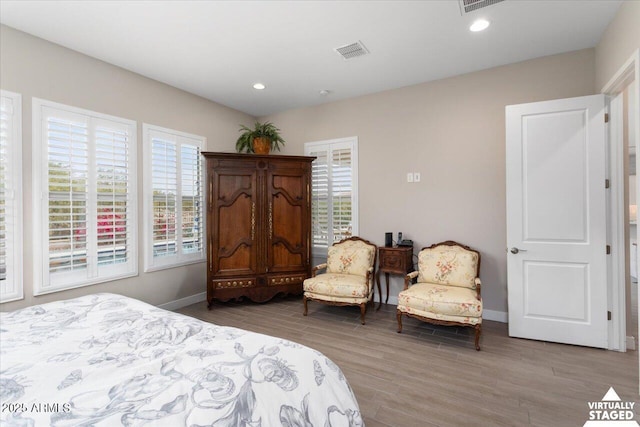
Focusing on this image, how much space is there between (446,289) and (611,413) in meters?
1.43

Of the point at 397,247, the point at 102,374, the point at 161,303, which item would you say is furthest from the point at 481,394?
the point at 161,303

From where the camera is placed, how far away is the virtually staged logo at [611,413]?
182 cm

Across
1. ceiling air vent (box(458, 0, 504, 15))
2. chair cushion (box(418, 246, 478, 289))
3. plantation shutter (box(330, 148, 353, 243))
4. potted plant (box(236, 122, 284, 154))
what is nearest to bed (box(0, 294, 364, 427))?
chair cushion (box(418, 246, 478, 289))

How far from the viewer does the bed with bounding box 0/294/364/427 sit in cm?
96

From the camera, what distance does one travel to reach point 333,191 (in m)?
4.55

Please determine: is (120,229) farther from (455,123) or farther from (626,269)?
(626,269)

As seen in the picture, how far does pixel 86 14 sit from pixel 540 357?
488 centimetres

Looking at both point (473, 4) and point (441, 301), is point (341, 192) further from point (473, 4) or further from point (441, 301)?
point (473, 4)

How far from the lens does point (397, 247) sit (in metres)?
3.81

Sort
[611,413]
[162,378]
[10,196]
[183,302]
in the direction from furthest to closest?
[183,302]
[10,196]
[611,413]
[162,378]

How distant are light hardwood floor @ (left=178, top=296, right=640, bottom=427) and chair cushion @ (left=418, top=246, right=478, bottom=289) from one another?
1.70 feet

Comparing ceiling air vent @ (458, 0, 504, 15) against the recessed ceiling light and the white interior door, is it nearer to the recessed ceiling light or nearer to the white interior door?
the recessed ceiling light

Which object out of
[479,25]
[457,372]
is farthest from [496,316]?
[479,25]

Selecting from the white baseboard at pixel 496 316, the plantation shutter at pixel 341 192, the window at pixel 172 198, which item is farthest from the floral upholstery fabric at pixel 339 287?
the window at pixel 172 198
